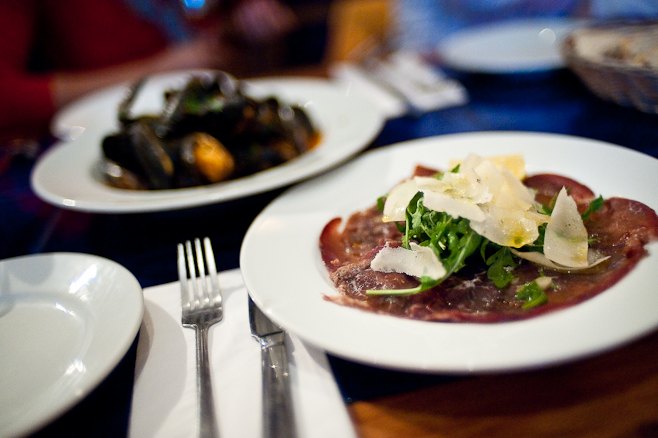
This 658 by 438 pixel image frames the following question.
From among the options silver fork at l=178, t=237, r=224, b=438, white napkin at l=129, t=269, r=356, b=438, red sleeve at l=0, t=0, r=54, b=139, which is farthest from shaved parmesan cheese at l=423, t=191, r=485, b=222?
red sleeve at l=0, t=0, r=54, b=139

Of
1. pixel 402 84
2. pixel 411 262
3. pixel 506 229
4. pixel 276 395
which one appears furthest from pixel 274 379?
pixel 402 84

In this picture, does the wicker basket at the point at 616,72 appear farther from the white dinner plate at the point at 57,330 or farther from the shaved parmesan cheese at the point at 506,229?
the white dinner plate at the point at 57,330

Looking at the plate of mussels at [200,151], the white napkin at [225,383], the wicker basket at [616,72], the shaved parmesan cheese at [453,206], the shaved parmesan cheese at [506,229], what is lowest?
the white napkin at [225,383]

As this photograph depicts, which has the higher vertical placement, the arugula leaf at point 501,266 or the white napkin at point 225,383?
the arugula leaf at point 501,266

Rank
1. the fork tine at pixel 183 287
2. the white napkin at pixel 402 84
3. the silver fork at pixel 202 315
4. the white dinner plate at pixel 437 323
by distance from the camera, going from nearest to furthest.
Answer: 1. the white dinner plate at pixel 437 323
2. the silver fork at pixel 202 315
3. the fork tine at pixel 183 287
4. the white napkin at pixel 402 84

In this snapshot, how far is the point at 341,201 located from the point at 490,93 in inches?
73.8

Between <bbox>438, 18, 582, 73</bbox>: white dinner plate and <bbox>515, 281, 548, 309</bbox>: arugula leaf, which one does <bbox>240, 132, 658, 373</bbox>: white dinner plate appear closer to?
<bbox>515, 281, 548, 309</bbox>: arugula leaf

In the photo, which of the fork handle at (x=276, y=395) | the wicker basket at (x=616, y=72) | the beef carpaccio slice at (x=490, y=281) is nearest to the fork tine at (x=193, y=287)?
the fork handle at (x=276, y=395)

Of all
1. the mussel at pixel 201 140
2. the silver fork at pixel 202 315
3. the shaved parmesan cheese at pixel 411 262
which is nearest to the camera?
the silver fork at pixel 202 315

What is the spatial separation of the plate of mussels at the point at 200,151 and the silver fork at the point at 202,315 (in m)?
0.39

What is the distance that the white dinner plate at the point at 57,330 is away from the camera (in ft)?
2.94

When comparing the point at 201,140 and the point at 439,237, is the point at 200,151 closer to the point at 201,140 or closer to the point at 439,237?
the point at 201,140

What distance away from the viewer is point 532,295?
40.4 inches

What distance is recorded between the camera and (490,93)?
2.89 m
